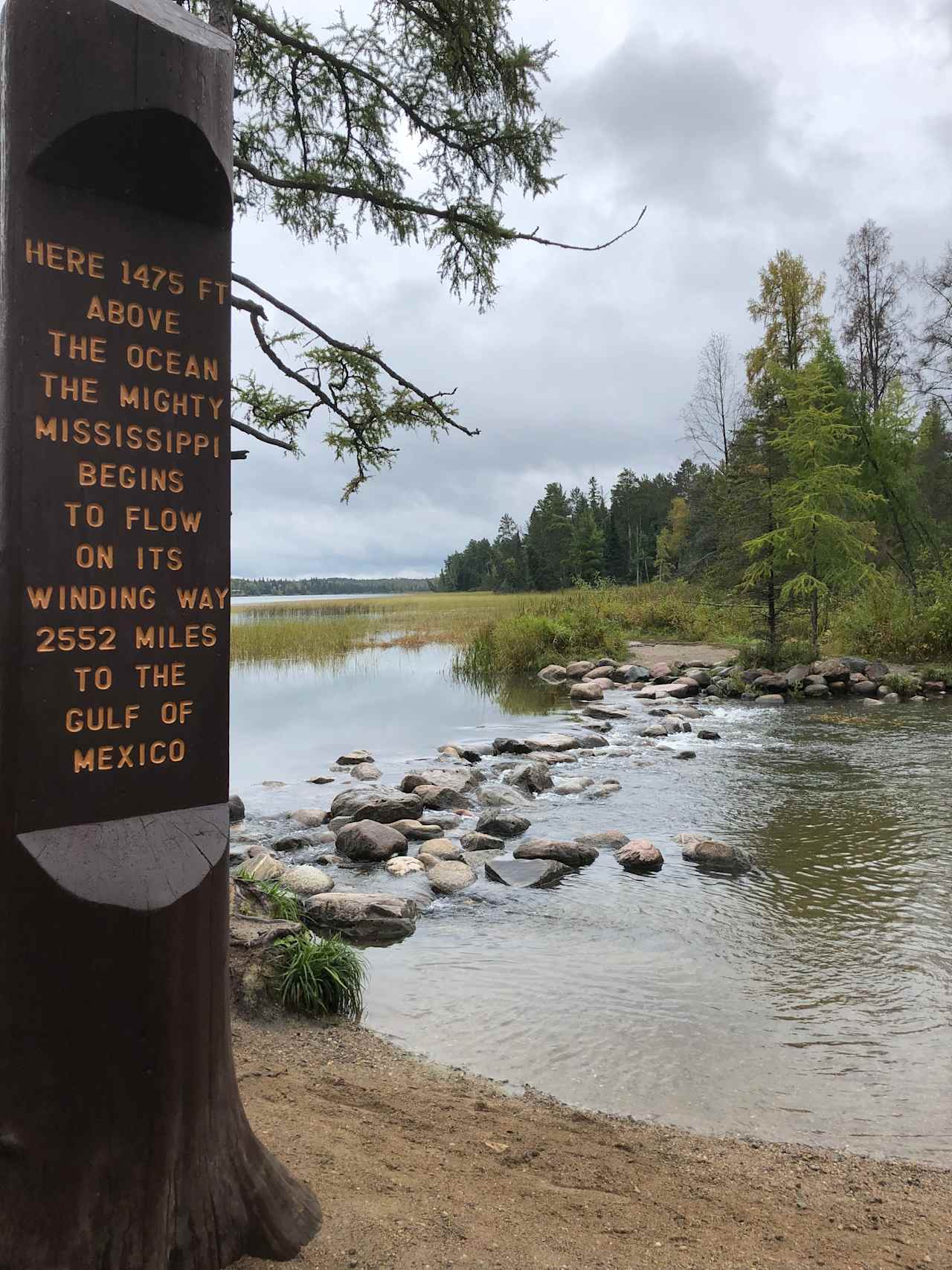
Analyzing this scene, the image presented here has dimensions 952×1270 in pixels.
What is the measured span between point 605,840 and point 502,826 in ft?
3.82

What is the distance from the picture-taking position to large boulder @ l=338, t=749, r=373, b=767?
1540cm

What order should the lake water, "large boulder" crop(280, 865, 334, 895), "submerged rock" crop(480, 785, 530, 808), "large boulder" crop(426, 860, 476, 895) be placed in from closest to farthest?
the lake water < "large boulder" crop(280, 865, 334, 895) < "large boulder" crop(426, 860, 476, 895) < "submerged rock" crop(480, 785, 530, 808)

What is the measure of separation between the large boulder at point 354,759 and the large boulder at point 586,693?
821 cm

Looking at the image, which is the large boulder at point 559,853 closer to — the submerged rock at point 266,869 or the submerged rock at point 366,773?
the submerged rock at point 266,869

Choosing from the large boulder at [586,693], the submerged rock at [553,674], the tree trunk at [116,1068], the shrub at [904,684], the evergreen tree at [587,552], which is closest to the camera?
the tree trunk at [116,1068]

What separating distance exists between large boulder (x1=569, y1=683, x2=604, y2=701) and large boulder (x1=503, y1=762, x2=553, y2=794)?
932cm

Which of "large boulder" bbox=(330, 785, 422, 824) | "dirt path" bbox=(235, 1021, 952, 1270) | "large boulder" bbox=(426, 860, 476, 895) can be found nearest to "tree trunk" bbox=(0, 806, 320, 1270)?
"dirt path" bbox=(235, 1021, 952, 1270)

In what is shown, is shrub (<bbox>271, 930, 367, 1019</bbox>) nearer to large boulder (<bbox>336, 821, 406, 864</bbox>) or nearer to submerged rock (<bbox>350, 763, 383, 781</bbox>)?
large boulder (<bbox>336, 821, 406, 864</bbox>)

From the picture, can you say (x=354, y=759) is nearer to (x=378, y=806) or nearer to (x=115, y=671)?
(x=378, y=806)

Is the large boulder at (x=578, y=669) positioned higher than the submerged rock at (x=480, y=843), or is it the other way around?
the large boulder at (x=578, y=669)

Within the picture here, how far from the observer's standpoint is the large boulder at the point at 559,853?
927cm

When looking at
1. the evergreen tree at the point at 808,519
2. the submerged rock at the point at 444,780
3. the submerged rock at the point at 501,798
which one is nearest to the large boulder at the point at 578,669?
the evergreen tree at the point at 808,519

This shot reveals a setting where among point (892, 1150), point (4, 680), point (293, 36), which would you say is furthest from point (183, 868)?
point (293, 36)

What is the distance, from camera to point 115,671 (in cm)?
282
